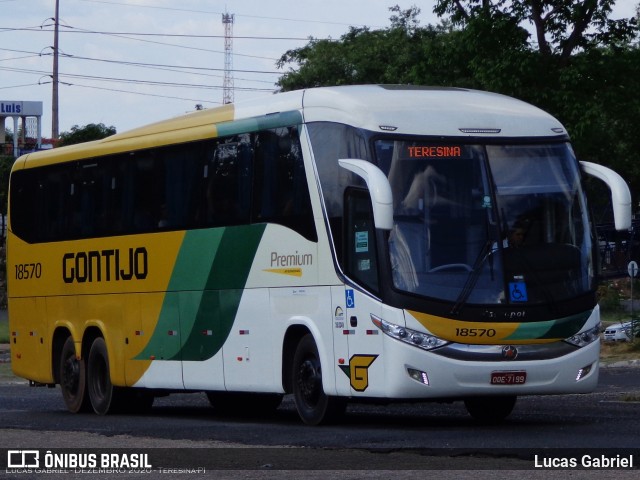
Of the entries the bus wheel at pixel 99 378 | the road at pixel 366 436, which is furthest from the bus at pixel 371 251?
the bus wheel at pixel 99 378

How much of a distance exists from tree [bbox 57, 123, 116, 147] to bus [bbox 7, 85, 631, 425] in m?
40.0

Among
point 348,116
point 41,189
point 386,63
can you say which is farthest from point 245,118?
point 386,63

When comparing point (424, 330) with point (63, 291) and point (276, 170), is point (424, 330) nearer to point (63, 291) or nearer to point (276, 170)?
point (276, 170)

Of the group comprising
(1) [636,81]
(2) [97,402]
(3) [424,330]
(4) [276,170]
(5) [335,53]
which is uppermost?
(5) [335,53]

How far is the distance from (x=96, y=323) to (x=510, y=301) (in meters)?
7.73

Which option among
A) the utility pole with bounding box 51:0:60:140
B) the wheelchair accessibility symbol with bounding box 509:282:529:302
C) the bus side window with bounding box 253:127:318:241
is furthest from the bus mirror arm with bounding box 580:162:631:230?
the utility pole with bounding box 51:0:60:140

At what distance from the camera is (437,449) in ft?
42.1

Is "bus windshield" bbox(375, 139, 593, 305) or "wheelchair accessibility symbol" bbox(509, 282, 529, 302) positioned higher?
"bus windshield" bbox(375, 139, 593, 305)

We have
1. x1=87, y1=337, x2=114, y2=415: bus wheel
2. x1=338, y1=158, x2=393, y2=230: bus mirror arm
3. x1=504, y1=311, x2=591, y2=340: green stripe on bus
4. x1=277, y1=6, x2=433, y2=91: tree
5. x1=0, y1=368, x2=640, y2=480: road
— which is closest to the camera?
x1=0, y1=368, x2=640, y2=480: road

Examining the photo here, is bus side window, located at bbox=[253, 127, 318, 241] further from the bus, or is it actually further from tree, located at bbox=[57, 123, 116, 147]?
tree, located at bbox=[57, 123, 116, 147]

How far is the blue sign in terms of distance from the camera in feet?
50.7

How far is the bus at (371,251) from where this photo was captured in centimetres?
1498

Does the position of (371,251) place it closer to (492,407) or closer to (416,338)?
(416,338)

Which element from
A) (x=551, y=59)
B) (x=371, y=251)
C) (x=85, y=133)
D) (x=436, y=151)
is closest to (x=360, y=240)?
(x=371, y=251)
